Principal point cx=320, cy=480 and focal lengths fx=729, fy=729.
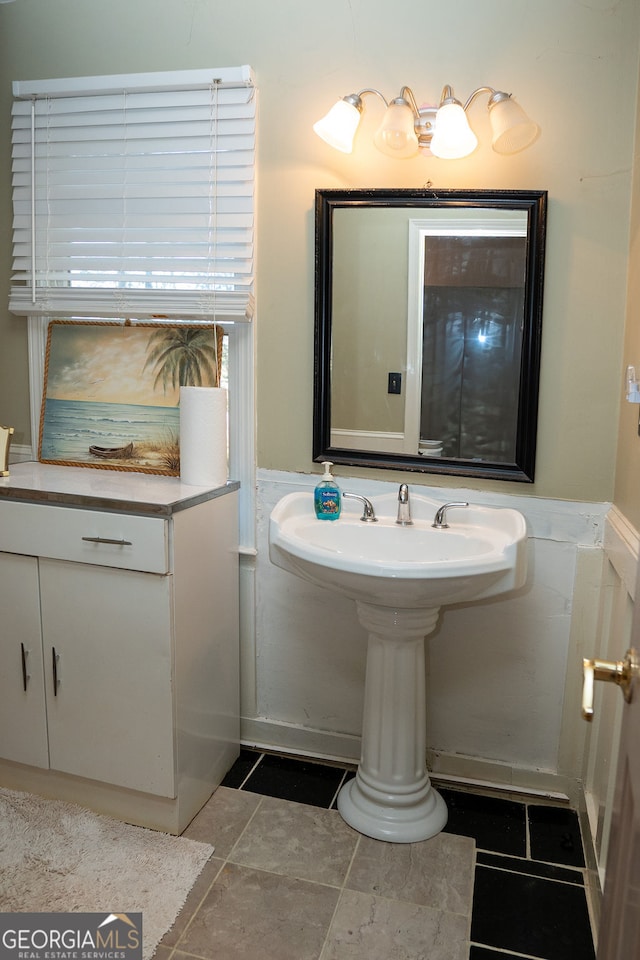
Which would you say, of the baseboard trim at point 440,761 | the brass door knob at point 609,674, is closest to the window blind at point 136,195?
the baseboard trim at point 440,761

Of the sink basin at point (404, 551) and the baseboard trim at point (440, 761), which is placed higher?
the sink basin at point (404, 551)

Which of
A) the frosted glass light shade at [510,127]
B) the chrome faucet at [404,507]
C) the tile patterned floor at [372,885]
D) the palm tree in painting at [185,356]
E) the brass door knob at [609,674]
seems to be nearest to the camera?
the brass door knob at [609,674]

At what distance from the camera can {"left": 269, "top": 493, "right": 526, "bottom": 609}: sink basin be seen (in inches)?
65.2

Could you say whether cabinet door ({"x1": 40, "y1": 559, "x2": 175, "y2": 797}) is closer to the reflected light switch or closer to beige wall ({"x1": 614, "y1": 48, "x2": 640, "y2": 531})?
the reflected light switch

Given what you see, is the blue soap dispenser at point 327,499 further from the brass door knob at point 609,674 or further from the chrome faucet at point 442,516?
the brass door knob at point 609,674

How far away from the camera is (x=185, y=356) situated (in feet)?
7.61

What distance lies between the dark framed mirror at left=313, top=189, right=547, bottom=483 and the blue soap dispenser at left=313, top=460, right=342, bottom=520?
14 cm

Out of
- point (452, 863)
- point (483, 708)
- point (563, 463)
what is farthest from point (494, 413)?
Answer: point (452, 863)

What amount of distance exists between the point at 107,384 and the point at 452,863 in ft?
5.76

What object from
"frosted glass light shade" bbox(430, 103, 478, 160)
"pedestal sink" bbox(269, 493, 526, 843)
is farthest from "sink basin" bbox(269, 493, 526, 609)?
"frosted glass light shade" bbox(430, 103, 478, 160)

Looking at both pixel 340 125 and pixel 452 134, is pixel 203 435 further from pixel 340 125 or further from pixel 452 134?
pixel 452 134

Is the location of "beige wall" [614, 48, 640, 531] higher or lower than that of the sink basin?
higher

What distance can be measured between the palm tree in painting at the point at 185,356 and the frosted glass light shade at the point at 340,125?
642 millimetres

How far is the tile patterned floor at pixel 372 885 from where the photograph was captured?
5.40ft
